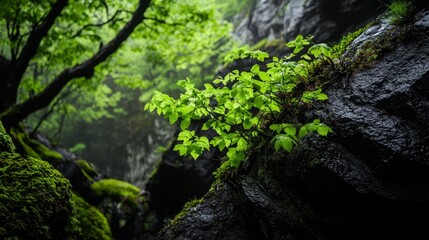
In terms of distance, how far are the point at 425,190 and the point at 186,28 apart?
8344 mm

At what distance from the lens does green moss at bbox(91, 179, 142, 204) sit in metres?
10.4

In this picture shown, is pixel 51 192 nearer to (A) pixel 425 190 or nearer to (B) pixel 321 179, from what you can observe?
(B) pixel 321 179

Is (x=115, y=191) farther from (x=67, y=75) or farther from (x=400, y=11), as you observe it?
(x=400, y=11)

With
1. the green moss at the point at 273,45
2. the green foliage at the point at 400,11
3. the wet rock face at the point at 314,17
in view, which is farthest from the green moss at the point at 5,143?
the green moss at the point at 273,45

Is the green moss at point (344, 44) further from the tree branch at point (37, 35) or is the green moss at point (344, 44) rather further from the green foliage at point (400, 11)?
the tree branch at point (37, 35)

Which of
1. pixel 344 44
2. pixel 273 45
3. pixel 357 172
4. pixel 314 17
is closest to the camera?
pixel 357 172

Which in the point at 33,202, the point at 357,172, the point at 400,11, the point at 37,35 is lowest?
the point at 33,202

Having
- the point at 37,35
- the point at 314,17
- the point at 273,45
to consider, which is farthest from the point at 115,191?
the point at 314,17

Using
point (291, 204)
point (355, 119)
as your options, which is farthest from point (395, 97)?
point (291, 204)

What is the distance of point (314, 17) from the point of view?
36.9 ft

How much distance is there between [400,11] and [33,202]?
504cm

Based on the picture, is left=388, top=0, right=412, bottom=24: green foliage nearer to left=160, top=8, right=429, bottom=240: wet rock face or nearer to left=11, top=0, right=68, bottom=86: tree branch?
left=160, top=8, right=429, bottom=240: wet rock face

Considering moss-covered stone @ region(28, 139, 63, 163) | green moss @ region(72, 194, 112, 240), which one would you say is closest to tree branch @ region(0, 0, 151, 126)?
moss-covered stone @ region(28, 139, 63, 163)

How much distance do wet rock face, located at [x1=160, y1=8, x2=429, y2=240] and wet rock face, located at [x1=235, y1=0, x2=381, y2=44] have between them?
753cm
